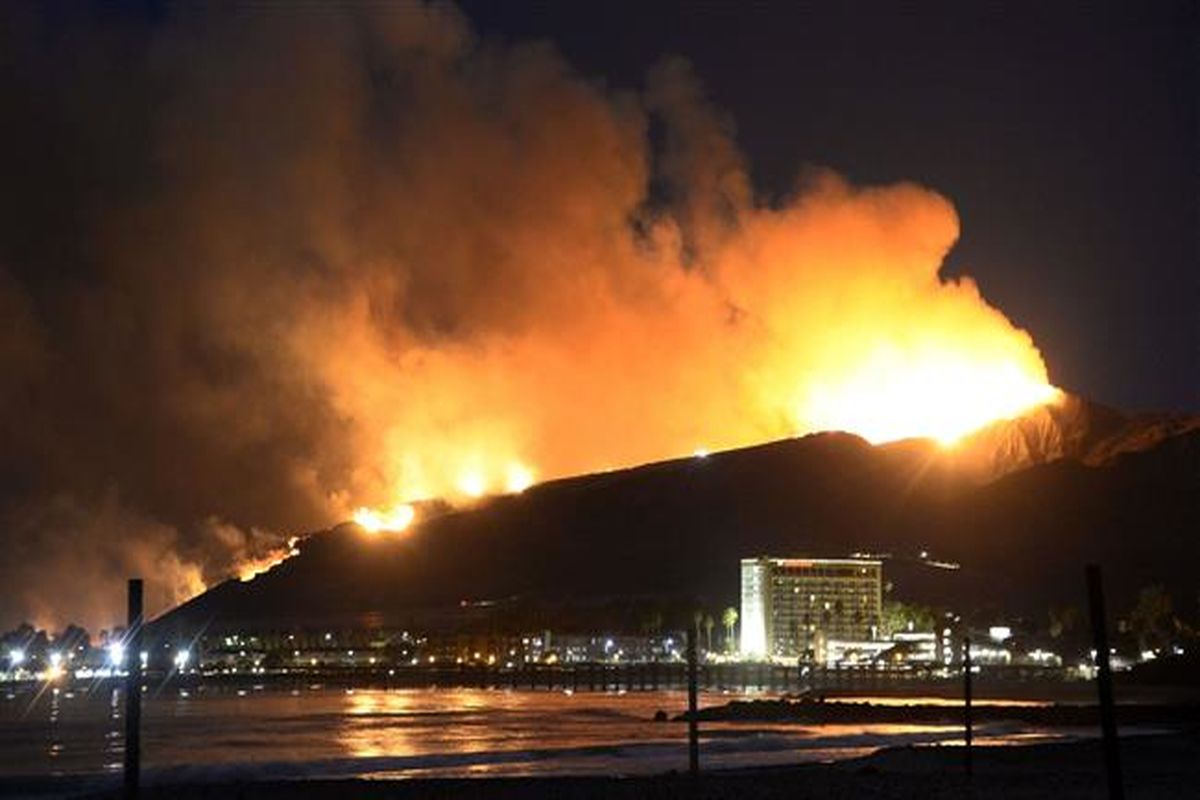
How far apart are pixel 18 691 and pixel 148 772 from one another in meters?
120

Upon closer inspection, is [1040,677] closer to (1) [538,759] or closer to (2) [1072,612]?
(2) [1072,612]

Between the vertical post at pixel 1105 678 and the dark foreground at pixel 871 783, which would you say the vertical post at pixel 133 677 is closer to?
the vertical post at pixel 1105 678

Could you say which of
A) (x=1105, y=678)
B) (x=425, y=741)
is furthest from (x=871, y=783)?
(x=425, y=741)

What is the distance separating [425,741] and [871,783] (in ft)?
94.7

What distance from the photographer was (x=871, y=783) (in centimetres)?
3183

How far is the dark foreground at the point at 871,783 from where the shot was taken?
30.1 meters

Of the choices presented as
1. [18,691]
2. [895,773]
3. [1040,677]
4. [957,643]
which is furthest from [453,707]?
[957,643]

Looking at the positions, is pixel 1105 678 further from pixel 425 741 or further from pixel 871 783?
pixel 425 741

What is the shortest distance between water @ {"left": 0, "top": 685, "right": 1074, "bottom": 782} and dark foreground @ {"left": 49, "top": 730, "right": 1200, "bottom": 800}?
4.19 meters

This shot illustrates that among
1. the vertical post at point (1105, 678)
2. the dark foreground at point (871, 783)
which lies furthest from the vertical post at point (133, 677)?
the dark foreground at point (871, 783)

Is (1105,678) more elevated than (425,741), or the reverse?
(1105,678)

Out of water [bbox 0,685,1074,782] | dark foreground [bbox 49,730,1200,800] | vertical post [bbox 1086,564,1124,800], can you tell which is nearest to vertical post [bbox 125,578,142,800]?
vertical post [bbox 1086,564,1124,800]

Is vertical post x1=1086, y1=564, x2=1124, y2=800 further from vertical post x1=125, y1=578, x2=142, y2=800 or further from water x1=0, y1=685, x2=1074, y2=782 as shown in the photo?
water x1=0, y1=685, x2=1074, y2=782

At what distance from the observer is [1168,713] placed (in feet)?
201
